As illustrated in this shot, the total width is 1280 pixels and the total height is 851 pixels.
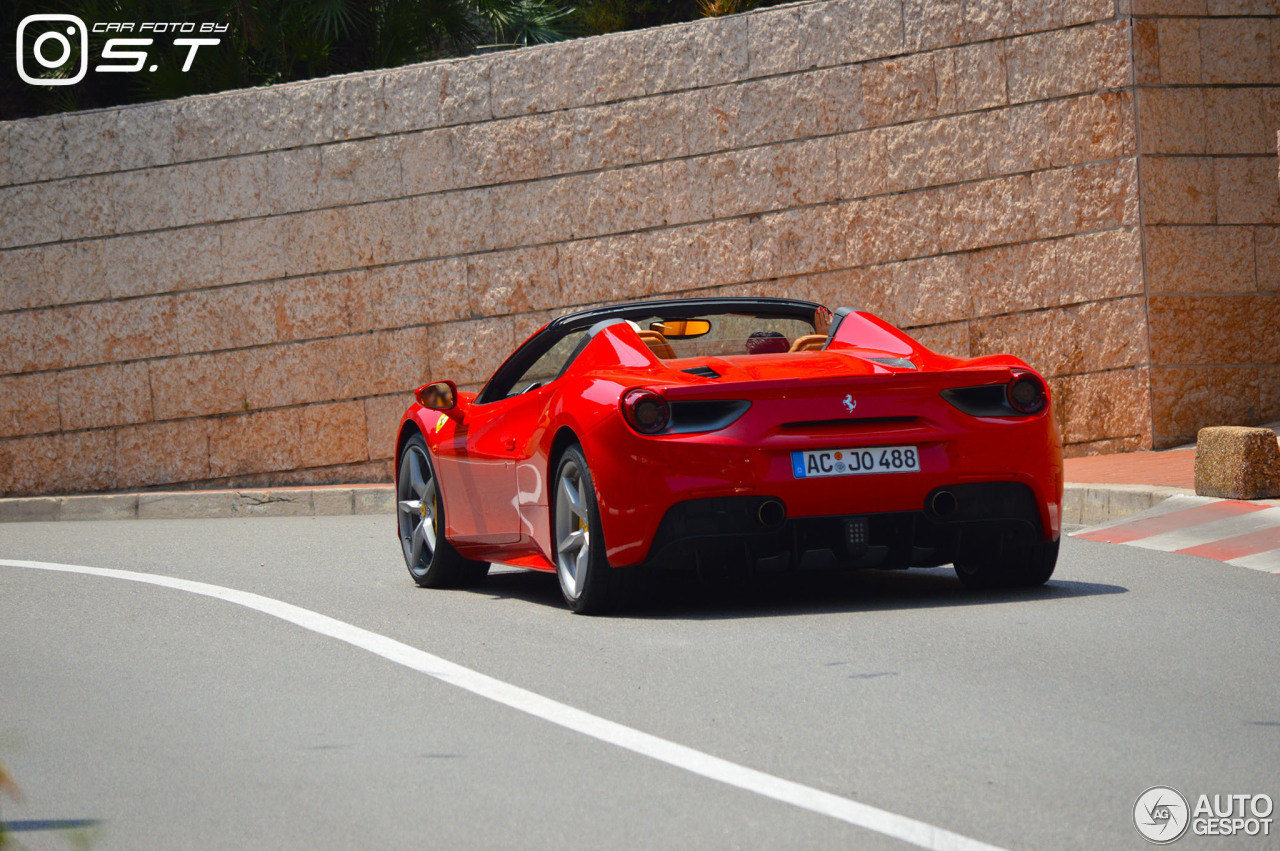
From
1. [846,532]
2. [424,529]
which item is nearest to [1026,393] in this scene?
[846,532]

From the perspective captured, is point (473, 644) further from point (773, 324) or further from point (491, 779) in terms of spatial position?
point (773, 324)

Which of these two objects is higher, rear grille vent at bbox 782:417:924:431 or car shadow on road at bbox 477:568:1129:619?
rear grille vent at bbox 782:417:924:431

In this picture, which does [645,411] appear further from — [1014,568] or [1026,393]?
[1014,568]

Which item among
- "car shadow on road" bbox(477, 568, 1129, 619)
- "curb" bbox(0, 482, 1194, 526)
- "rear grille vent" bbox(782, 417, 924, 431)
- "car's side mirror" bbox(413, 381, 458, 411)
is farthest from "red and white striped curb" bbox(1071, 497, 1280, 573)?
"curb" bbox(0, 482, 1194, 526)

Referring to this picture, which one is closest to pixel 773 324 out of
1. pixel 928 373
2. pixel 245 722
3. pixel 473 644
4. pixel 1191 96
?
pixel 928 373

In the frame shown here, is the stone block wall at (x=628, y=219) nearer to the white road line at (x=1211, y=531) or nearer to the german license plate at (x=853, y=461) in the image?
the white road line at (x=1211, y=531)

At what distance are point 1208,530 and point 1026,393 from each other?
8.48ft

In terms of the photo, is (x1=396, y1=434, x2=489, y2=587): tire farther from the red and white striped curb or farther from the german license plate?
the red and white striped curb

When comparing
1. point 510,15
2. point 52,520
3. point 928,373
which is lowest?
point 52,520

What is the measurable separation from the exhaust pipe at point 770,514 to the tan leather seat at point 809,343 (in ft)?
4.21

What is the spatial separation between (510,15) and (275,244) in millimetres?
5631

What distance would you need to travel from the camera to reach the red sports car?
6000 mm

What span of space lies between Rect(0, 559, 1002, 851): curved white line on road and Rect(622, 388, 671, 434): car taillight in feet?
3.66

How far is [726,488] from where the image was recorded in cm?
598
